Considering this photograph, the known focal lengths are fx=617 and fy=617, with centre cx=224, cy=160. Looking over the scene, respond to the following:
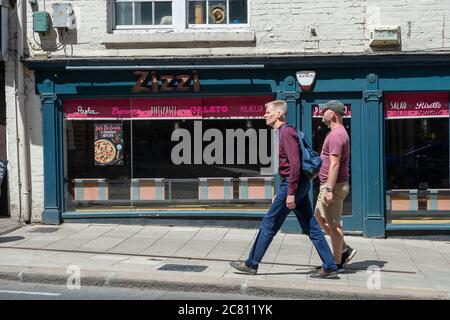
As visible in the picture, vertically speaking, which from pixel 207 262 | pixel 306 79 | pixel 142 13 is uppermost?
pixel 142 13

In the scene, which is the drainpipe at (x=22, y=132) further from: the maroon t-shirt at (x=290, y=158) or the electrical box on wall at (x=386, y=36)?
the electrical box on wall at (x=386, y=36)

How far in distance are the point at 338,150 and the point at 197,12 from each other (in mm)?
4694

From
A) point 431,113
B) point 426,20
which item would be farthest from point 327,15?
point 431,113

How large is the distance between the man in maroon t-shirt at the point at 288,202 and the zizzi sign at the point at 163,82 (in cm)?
345

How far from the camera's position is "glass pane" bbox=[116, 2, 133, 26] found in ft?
34.7

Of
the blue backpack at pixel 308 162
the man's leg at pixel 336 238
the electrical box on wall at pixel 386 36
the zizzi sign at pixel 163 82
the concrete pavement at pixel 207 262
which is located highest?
the electrical box on wall at pixel 386 36

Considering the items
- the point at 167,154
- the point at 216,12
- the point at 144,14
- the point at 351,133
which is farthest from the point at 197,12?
the point at 351,133

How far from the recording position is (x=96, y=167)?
10.6 metres

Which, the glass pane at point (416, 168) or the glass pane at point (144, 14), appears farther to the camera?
the glass pane at point (144, 14)

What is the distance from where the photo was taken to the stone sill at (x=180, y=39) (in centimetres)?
1007

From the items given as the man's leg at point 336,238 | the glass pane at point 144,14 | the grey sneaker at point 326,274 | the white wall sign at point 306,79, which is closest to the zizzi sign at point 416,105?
the white wall sign at point 306,79

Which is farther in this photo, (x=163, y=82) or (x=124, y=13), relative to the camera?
(x=124, y=13)

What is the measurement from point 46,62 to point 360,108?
517 centimetres

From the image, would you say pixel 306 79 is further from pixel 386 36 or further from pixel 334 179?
pixel 334 179
